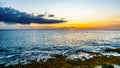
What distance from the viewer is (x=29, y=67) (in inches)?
914

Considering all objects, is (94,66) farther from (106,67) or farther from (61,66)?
(61,66)

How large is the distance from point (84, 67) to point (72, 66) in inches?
78.2

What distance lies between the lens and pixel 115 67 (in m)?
22.2

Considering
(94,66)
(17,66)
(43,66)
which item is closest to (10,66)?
(17,66)

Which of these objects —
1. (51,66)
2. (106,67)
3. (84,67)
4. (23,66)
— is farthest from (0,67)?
(106,67)

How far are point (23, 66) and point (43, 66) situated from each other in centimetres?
320

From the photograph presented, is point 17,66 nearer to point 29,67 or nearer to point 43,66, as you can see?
point 29,67

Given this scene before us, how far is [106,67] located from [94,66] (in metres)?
1.90

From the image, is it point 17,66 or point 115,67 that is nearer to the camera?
point 115,67

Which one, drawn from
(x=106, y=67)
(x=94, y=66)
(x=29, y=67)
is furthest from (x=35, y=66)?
(x=106, y=67)

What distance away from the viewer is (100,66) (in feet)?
76.3

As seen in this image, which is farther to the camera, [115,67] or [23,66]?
[23,66]

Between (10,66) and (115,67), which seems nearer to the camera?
A: (115,67)

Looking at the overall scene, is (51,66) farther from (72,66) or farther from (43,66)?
(72,66)
